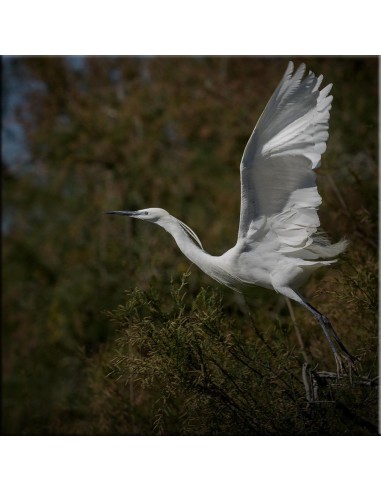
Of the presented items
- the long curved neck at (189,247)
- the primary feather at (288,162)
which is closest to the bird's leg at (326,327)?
the primary feather at (288,162)

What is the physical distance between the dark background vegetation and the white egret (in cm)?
12

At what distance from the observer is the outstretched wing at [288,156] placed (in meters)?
1.55

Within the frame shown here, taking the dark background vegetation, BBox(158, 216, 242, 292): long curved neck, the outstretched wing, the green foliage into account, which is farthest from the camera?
BBox(158, 216, 242, 292): long curved neck

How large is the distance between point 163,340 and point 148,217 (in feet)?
1.53

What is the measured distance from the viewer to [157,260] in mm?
2518

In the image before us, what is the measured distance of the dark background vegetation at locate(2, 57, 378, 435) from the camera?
5.83ft

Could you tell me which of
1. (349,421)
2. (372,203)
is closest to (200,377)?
(349,421)

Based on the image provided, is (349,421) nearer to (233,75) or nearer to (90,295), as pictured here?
(90,295)

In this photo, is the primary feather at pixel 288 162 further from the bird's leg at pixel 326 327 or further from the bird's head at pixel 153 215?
the bird's head at pixel 153 215

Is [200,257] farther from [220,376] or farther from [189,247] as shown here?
[220,376]

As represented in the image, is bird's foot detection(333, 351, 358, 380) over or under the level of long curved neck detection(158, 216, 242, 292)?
under

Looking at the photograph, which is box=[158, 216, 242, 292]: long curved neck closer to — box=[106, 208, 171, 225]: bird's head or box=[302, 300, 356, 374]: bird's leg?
box=[106, 208, 171, 225]: bird's head

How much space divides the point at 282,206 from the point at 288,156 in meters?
0.15

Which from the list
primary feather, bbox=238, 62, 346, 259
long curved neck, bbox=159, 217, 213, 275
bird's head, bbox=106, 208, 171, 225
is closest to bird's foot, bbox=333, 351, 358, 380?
primary feather, bbox=238, 62, 346, 259
